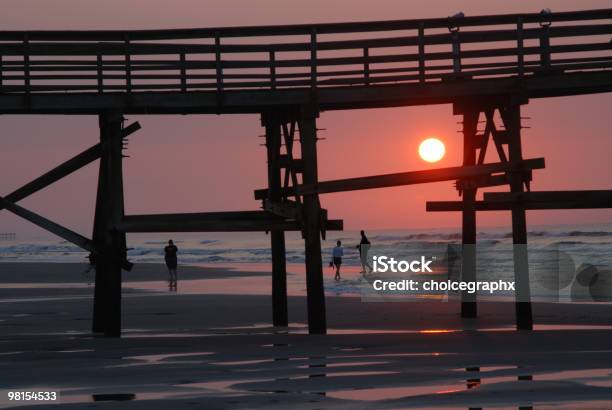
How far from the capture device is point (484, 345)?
16375 mm

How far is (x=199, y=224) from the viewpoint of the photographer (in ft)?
65.0

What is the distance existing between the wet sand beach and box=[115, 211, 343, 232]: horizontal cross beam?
167 centimetres

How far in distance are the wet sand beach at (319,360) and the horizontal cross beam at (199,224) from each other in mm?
1669

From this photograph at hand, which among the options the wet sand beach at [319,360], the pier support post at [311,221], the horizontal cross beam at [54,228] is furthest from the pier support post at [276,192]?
the horizontal cross beam at [54,228]

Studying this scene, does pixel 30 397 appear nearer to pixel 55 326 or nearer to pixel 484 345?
pixel 484 345

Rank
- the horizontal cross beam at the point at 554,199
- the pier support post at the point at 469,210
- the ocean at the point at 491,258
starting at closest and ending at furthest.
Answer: the horizontal cross beam at the point at 554,199
the pier support post at the point at 469,210
the ocean at the point at 491,258

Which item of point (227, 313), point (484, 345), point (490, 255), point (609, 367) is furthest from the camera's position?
point (490, 255)

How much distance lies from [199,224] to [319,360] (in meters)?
5.56

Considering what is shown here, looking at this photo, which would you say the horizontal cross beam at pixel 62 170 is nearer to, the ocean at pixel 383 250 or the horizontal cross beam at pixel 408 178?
the horizontal cross beam at pixel 408 178

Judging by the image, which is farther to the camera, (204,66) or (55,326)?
(55,326)

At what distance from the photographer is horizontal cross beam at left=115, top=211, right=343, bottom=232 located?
19.7 metres

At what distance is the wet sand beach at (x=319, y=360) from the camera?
Answer: 11.6 metres

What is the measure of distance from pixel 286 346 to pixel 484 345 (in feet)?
8.64

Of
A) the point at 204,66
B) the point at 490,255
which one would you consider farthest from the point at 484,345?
the point at 490,255
